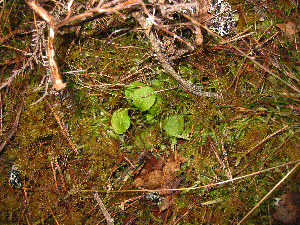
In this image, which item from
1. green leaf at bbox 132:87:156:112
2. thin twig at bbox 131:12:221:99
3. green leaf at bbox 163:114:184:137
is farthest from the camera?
green leaf at bbox 163:114:184:137

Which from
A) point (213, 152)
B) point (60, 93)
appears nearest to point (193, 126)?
point (213, 152)

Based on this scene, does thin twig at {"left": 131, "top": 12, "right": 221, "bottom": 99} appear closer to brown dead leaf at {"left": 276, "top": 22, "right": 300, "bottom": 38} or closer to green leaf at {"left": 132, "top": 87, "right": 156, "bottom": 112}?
green leaf at {"left": 132, "top": 87, "right": 156, "bottom": 112}

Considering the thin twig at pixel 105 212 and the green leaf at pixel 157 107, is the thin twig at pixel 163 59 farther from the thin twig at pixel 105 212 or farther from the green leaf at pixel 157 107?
the thin twig at pixel 105 212

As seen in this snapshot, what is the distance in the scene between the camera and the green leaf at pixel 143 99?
2422 millimetres

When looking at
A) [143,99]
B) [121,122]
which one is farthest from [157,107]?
[121,122]

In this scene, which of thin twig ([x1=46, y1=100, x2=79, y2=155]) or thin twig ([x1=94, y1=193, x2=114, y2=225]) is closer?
thin twig ([x1=94, y1=193, x2=114, y2=225])

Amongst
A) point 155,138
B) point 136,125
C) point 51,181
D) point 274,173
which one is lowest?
point 274,173

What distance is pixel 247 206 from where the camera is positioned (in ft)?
8.03

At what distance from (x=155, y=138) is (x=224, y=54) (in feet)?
4.40

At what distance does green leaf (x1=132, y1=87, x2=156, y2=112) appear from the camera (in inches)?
95.3

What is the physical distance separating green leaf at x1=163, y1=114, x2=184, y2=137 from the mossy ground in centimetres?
8

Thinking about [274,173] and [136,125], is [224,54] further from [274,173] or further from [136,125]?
[274,173]

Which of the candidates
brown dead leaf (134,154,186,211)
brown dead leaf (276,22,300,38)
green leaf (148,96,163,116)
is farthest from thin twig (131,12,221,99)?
brown dead leaf (276,22,300,38)

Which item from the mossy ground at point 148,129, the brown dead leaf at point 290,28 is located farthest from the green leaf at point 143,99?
the brown dead leaf at point 290,28
